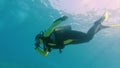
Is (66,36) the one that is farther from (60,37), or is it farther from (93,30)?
(93,30)

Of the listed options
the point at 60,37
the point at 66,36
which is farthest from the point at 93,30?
the point at 60,37

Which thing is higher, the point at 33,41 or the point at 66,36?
the point at 33,41

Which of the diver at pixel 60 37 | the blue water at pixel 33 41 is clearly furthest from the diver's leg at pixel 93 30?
the blue water at pixel 33 41

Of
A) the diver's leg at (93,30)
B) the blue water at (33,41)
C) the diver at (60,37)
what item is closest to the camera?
the diver at (60,37)

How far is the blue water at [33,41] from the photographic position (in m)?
26.0

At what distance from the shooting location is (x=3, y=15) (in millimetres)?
28922

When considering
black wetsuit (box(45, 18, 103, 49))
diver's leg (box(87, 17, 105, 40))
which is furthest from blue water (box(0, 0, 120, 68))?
black wetsuit (box(45, 18, 103, 49))

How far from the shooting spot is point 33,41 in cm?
3959

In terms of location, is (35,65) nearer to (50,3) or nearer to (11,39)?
(11,39)

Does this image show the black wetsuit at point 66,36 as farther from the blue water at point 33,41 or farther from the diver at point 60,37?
the blue water at point 33,41

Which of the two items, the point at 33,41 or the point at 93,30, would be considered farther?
the point at 33,41

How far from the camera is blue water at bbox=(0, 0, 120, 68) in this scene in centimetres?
2604

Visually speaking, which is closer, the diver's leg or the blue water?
the diver's leg

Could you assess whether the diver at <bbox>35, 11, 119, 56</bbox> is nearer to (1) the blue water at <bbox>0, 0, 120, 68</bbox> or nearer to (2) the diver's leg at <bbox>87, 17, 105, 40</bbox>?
(2) the diver's leg at <bbox>87, 17, 105, 40</bbox>
